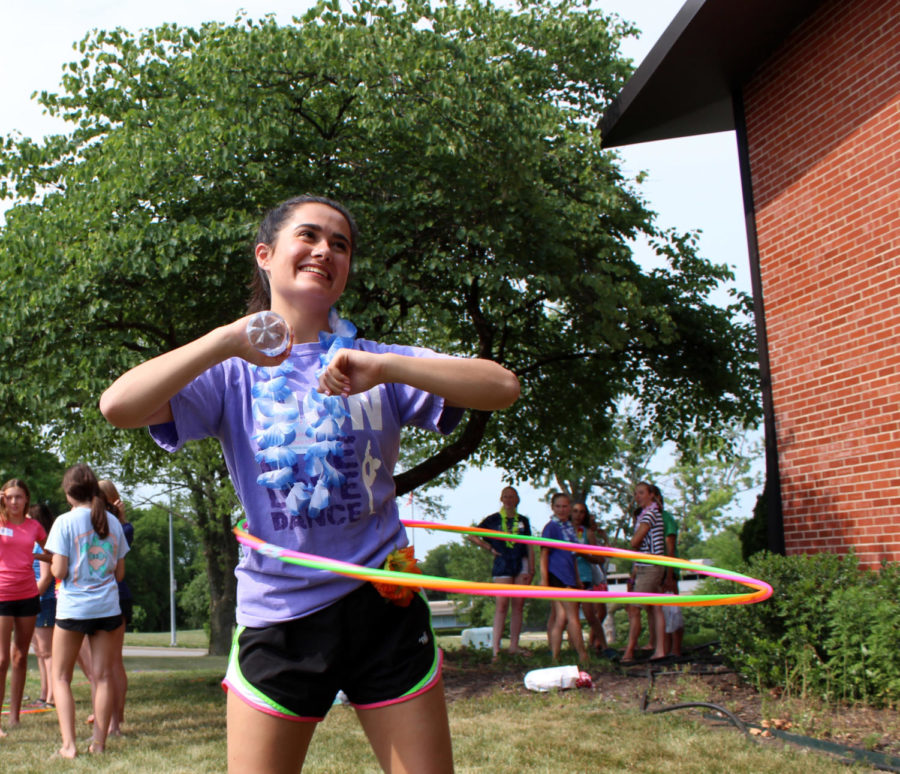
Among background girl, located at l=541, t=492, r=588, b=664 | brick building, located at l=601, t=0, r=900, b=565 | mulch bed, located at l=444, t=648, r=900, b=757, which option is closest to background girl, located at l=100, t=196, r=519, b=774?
mulch bed, located at l=444, t=648, r=900, b=757

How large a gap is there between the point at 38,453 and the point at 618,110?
17151 millimetres

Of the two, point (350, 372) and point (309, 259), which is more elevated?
point (309, 259)

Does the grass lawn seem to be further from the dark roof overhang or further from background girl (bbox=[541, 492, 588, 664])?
the dark roof overhang

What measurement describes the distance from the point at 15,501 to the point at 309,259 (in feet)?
21.5

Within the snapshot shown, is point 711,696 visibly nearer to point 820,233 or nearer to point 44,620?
point 820,233

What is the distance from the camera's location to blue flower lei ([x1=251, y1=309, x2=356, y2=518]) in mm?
2166

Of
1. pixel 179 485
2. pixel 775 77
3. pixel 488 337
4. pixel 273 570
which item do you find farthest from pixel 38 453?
pixel 273 570

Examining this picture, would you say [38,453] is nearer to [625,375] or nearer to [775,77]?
[625,375]

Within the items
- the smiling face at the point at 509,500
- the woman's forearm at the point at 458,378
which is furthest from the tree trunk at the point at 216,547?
the woman's forearm at the point at 458,378

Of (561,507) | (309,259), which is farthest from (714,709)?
(309,259)

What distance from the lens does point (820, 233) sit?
863cm

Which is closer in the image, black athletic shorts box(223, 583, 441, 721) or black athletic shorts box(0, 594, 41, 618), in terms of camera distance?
black athletic shorts box(223, 583, 441, 721)

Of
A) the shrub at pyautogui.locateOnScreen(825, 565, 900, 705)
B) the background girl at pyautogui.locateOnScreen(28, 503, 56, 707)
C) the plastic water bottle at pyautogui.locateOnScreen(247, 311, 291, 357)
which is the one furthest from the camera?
the background girl at pyautogui.locateOnScreen(28, 503, 56, 707)

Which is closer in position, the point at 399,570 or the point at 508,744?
the point at 399,570
